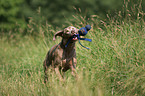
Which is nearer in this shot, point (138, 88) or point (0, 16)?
point (138, 88)

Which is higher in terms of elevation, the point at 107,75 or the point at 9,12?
the point at 9,12

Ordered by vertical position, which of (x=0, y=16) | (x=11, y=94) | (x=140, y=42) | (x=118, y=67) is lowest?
(x=11, y=94)

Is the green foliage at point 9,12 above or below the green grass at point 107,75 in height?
above

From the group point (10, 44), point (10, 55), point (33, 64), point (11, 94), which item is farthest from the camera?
point (10, 44)

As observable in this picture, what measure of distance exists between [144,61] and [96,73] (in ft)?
2.69

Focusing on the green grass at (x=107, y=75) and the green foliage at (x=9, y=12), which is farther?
the green foliage at (x=9, y=12)

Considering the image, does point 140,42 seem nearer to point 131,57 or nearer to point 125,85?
point 131,57

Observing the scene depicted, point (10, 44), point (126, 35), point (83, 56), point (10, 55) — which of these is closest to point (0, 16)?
point (10, 44)

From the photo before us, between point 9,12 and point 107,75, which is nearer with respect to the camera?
point 107,75

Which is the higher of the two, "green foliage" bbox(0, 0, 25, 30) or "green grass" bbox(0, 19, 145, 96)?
"green foliage" bbox(0, 0, 25, 30)

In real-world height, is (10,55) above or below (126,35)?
below

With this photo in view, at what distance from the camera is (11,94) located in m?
3.08

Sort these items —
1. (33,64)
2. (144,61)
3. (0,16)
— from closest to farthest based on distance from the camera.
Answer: (144,61)
(33,64)
(0,16)

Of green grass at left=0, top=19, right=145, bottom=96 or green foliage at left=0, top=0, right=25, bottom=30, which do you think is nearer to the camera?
green grass at left=0, top=19, right=145, bottom=96
